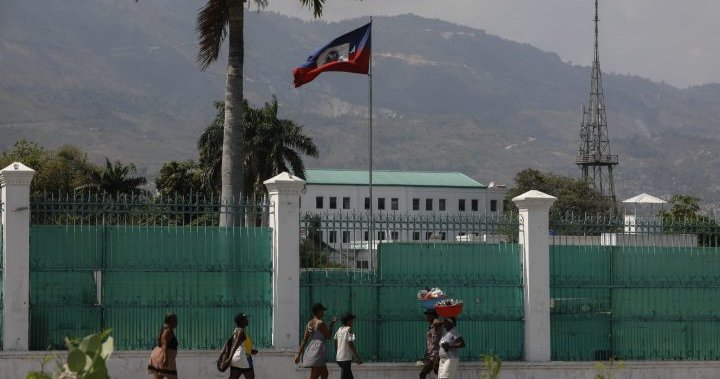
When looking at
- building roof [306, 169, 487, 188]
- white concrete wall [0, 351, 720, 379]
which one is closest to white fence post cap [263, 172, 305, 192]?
white concrete wall [0, 351, 720, 379]

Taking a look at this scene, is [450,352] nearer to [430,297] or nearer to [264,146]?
[430,297]

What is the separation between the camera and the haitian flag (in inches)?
993

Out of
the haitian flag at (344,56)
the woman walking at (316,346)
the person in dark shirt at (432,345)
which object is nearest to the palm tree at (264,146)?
the haitian flag at (344,56)

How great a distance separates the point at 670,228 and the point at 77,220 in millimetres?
8550

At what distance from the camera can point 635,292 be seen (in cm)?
2012

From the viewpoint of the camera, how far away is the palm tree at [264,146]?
6219 centimetres

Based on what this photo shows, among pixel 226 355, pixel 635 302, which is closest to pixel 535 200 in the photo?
pixel 635 302

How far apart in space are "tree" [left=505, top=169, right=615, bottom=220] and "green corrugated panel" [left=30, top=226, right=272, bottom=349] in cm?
10554

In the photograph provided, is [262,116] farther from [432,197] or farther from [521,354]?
[432,197]

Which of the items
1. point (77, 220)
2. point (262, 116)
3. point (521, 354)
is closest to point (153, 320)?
point (77, 220)

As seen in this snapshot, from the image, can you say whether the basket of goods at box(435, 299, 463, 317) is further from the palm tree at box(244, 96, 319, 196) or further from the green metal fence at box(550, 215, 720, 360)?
the palm tree at box(244, 96, 319, 196)

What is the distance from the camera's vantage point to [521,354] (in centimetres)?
1983

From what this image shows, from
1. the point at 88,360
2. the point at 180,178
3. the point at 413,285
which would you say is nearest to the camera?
the point at 88,360

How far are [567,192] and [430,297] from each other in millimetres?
113680
